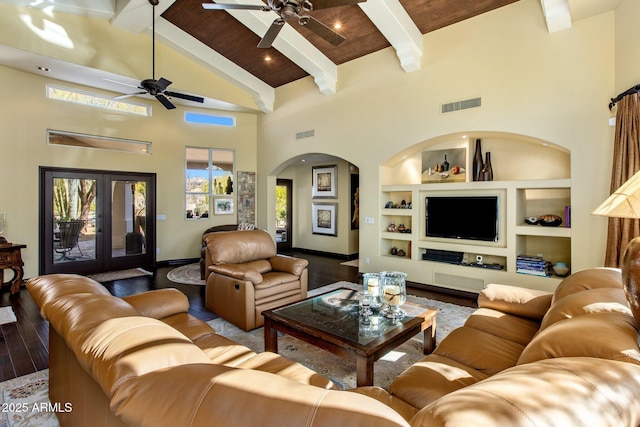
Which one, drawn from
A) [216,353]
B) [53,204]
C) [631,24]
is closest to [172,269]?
[53,204]

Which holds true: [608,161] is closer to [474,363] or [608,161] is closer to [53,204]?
[474,363]

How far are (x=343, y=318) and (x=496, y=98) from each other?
13.1 feet

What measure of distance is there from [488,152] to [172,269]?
662 cm

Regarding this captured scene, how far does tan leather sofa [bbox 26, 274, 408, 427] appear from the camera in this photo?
75 cm

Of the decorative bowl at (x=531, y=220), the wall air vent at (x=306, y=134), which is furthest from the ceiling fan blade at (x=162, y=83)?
the decorative bowl at (x=531, y=220)

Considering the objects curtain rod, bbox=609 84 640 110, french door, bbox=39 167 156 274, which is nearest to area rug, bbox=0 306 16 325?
french door, bbox=39 167 156 274

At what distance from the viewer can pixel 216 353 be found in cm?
198

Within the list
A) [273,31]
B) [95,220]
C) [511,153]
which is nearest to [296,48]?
[273,31]

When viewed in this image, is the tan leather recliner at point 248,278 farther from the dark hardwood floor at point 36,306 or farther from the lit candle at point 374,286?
the lit candle at point 374,286

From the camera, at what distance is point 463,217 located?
5.20 meters

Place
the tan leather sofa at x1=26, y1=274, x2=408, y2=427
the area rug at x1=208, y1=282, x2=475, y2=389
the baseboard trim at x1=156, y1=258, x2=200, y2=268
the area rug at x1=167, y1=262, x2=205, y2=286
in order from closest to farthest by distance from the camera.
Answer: the tan leather sofa at x1=26, y1=274, x2=408, y2=427 < the area rug at x1=208, y1=282, x2=475, y2=389 < the area rug at x1=167, y1=262, x2=205, y2=286 < the baseboard trim at x1=156, y1=258, x2=200, y2=268

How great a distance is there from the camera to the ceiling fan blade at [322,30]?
378 cm

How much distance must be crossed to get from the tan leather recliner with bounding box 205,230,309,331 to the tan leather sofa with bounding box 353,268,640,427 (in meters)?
2.11

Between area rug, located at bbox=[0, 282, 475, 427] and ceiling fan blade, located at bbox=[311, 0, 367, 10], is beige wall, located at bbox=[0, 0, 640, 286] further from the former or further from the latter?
area rug, located at bbox=[0, 282, 475, 427]
